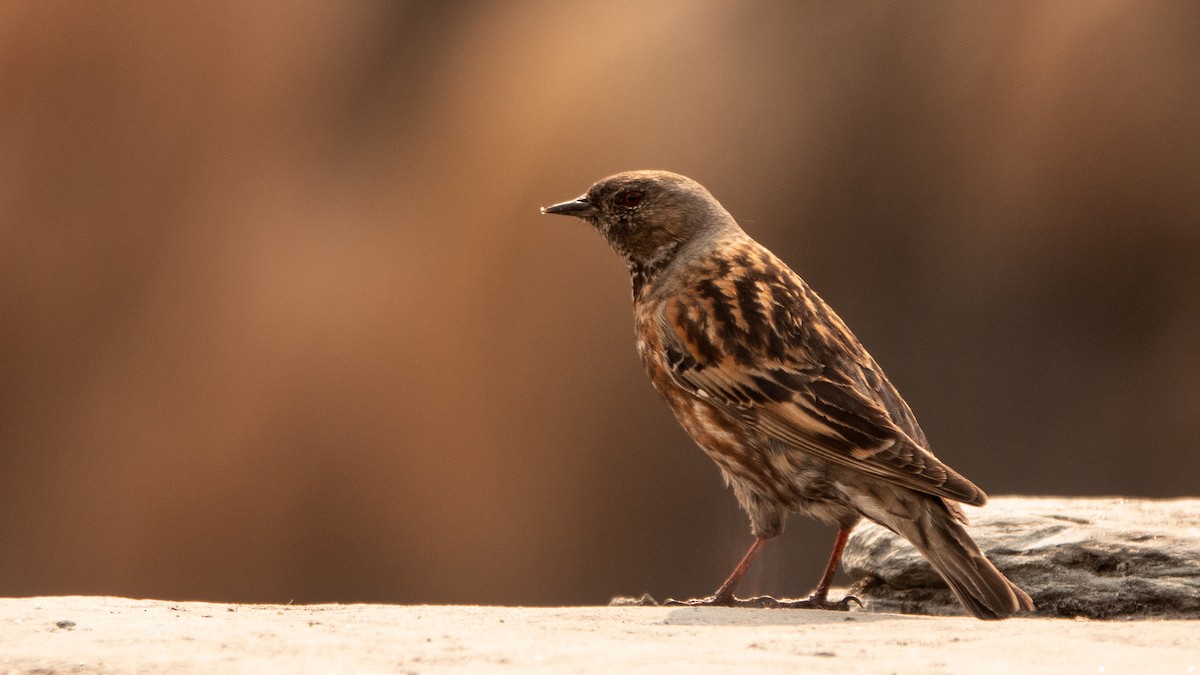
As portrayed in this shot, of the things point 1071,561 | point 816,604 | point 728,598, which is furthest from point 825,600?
point 1071,561

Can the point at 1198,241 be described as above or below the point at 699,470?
above

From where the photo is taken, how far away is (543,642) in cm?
343

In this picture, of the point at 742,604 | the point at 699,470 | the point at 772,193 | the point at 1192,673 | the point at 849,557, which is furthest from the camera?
the point at 772,193

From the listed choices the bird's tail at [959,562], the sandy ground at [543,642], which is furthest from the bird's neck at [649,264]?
the sandy ground at [543,642]

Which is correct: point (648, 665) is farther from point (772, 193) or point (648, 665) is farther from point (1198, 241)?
point (1198, 241)

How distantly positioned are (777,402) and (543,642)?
1.67m

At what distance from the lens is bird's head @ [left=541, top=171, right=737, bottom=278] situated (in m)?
5.84

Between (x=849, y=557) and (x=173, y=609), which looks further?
(x=849, y=557)

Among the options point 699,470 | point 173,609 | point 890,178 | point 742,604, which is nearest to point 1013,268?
point 890,178

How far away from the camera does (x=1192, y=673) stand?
297 cm

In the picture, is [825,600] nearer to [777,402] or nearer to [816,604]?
[816,604]

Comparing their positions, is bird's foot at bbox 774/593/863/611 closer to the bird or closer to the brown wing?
the bird

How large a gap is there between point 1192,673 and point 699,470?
8.93m

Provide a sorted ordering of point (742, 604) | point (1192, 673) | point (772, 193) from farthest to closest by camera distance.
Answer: point (772, 193) < point (742, 604) < point (1192, 673)
